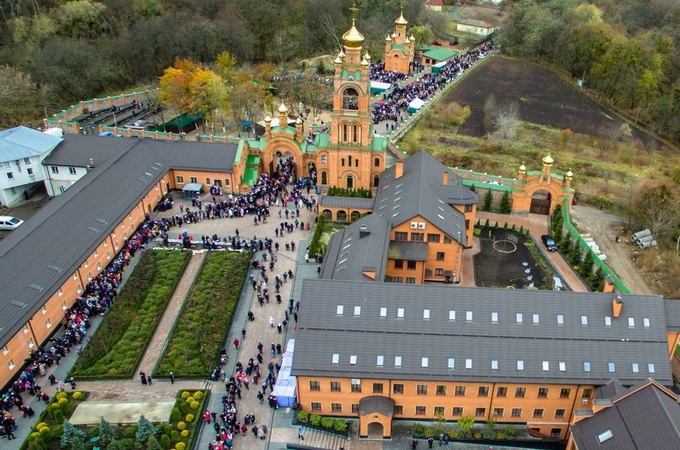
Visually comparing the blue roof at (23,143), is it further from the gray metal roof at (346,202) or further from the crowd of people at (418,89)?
the crowd of people at (418,89)

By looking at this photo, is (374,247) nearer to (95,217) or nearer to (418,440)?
(418,440)

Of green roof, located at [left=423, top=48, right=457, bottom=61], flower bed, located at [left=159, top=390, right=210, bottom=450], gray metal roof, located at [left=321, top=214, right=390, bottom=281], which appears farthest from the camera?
green roof, located at [left=423, top=48, right=457, bottom=61]

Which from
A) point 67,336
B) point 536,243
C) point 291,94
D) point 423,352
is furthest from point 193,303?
point 291,94

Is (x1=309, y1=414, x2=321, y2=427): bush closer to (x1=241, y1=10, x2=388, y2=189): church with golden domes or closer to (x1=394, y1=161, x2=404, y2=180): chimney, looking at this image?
(x1=394, y1=161, x2=404, y2=180): chimney

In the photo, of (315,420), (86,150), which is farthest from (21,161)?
(315,420)

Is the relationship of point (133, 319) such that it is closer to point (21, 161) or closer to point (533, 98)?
point (21, 161)

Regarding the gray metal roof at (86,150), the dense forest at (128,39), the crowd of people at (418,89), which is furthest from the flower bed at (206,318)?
the dense forest at (128,39)

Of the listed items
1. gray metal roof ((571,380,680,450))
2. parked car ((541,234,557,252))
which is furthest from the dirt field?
gray metal roof ((571,380,680,450))
